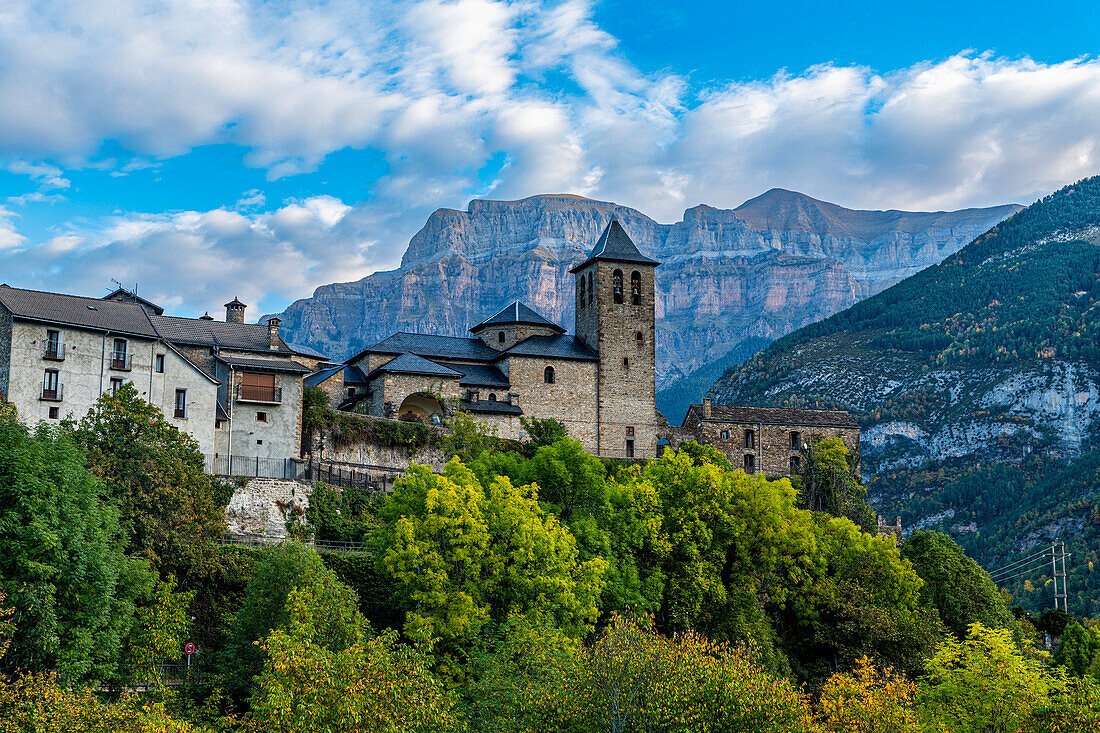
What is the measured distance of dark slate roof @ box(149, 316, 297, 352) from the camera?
2370 inches

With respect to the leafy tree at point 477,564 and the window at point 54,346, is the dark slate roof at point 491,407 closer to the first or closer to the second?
the leafy tree at point 477,564

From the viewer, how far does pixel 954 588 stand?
204 feet

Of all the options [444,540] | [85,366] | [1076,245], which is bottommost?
[444,540]

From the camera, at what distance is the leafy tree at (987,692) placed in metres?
34.5

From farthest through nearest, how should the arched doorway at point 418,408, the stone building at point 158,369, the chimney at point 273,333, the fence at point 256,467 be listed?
the arched doorway at point 418,408 < the chimney at point 273,333 < the fence at point 256,467 < the stone building at point 158,369

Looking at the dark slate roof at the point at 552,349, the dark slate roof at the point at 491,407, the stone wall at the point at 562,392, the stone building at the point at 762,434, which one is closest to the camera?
the dark slate roof at the point at 491,407

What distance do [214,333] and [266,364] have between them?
20.1 feet

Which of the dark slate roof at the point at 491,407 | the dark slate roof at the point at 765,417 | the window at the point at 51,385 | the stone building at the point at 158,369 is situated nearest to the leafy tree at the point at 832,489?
the dark slate roof at the point at 765,417

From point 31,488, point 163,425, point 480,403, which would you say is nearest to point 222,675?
point 31,488

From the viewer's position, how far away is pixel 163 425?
1715 inches

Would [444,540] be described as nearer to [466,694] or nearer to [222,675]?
[466,694]

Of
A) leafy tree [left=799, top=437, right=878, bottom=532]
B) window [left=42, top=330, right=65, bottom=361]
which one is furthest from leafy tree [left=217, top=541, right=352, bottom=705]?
leafy tree [left=799, top=437, right=878, bottom=532]

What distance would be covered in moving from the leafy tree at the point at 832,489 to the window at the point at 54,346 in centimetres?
4475

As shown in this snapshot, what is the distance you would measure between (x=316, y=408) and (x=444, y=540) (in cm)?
1926
